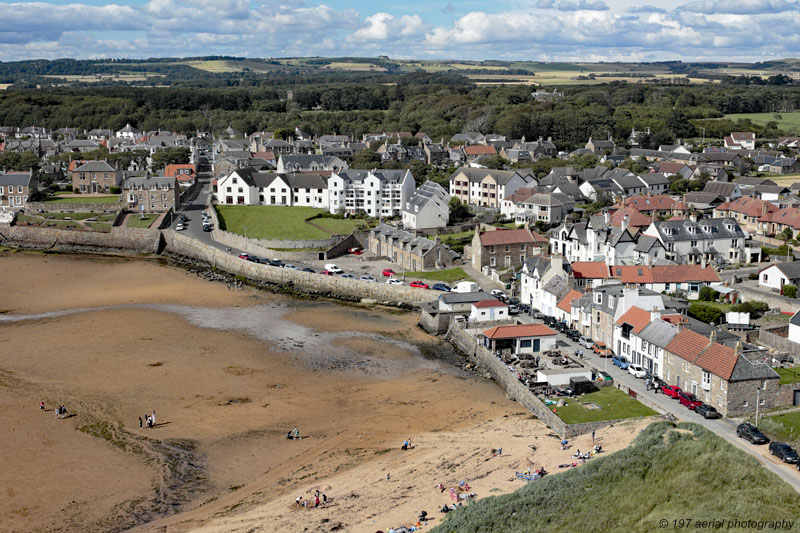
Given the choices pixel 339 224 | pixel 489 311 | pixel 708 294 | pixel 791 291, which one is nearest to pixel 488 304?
pixel 489 311

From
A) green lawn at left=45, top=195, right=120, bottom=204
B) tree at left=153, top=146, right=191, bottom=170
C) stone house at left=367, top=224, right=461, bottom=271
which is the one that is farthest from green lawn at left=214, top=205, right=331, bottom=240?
tree at left=153, top=146, right=191, bottom=170

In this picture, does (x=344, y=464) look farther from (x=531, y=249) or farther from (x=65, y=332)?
(x=531, y=249)

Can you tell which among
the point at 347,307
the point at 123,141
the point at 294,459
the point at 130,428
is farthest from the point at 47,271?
the point at 123,141

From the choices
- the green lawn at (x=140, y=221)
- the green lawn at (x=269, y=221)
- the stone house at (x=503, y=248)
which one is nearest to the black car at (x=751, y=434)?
the stone house at (x=503, y=248)

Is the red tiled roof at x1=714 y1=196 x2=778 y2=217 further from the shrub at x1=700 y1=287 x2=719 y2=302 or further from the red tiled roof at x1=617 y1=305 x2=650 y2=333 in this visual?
the red tiled roof at x1=617 y1=305 x2=650 y2=333

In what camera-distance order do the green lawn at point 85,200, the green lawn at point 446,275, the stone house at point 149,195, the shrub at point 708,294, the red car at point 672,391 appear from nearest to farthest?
the red car at point 672,391 → the shrub at point 708,294 → the green lawn at point 446,275 → the stone house at point 149,195 → the green lawn at point 85,200

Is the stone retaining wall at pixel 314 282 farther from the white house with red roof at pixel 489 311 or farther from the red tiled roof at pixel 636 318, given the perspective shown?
the red tiled roof at pixel 636 318
